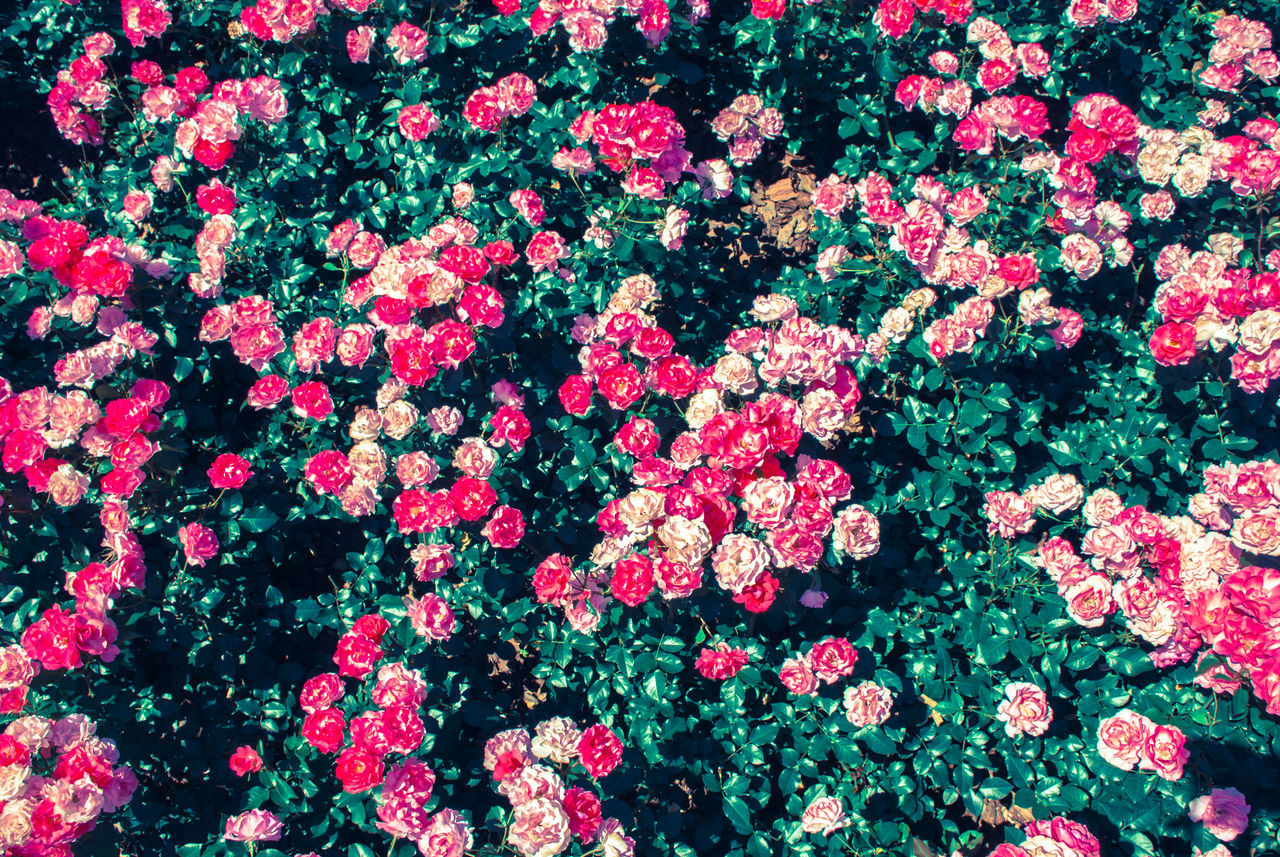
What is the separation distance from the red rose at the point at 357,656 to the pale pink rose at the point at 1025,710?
85.9 inches

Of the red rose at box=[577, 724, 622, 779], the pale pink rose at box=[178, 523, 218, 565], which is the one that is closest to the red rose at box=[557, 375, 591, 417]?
the red rose at box=[577, 724, 622, 779]

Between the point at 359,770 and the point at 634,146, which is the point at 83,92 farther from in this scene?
the point at 359,770

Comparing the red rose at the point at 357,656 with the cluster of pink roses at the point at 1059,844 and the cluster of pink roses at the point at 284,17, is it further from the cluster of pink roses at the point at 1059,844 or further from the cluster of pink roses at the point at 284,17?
the cluster of pink roses at the point at 284,17

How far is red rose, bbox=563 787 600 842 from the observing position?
224 cm

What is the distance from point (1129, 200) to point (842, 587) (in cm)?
239

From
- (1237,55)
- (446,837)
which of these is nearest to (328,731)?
(446,837)

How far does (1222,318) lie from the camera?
2902mm

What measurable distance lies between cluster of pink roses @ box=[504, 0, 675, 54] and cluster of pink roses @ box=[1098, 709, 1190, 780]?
138 inches

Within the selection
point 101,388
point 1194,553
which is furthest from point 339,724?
point 1194,553

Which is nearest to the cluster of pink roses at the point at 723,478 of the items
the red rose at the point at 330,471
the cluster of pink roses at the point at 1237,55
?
the red rose at the point at 330,471

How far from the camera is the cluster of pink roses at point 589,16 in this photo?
3.55 m

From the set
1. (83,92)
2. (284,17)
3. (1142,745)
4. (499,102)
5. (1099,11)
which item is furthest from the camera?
(83,92)

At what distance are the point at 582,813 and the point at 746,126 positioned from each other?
3240 mm

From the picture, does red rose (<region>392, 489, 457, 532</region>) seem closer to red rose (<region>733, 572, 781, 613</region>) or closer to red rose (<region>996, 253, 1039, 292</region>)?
red rose (<region>733, 572, 781, 613</region>)
